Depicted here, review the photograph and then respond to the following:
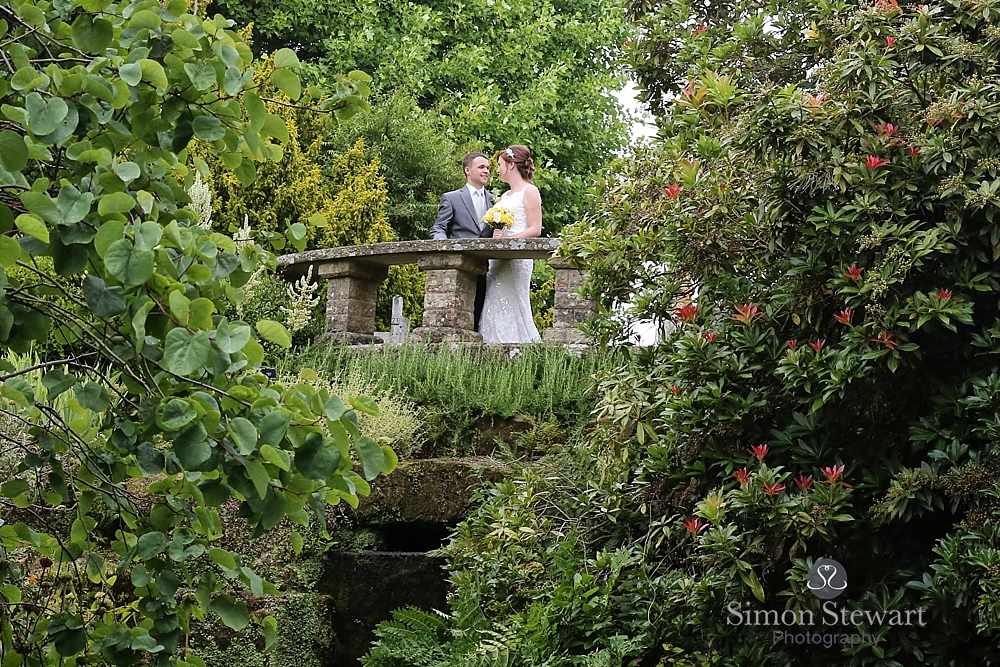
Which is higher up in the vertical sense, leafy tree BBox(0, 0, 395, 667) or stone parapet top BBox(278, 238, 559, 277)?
stone parapet top BBox(278, 238, 559, 277)

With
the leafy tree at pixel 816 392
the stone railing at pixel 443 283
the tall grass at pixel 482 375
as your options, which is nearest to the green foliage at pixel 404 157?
the stone railing at pixel 443 283

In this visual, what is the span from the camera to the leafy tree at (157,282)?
5.52ft

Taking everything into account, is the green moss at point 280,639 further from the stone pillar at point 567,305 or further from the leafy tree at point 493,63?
the leafy tree at point 493,63

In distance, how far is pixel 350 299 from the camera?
9.45 metres

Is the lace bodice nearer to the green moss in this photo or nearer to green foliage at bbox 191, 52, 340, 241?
green foliage at bbox 191, 52, 340, 241

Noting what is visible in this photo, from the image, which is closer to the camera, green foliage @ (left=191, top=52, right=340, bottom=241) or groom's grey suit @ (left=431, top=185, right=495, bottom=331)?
groom's grey suit @ (left=431, top=185, right=495, bottom=331)

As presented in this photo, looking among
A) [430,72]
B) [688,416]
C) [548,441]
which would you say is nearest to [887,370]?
[688,416]

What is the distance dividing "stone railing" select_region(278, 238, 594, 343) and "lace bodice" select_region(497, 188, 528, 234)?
815 mm

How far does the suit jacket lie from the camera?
1095 centimetres

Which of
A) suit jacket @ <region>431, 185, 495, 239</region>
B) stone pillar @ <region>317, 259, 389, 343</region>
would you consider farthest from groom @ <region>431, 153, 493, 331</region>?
stone pillar @ <region>317, 259, 389, 343</region>

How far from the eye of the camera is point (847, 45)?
3951mm

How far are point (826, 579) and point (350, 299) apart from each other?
6.52 m

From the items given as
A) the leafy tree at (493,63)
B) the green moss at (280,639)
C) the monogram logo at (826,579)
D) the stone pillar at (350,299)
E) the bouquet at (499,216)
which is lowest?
the green moss at (280,639)

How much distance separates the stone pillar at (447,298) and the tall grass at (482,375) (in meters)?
0.32
